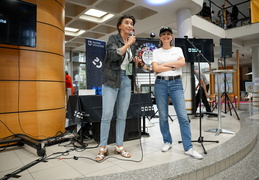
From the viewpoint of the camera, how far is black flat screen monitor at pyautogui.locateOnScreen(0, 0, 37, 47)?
2.57 metres

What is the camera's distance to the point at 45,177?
169 cm

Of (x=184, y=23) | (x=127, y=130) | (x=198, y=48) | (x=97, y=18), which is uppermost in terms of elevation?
(x=97, y=18)

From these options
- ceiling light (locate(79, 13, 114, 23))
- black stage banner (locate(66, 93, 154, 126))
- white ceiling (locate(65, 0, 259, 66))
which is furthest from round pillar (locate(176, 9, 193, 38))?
black stage banner (locate(66, 93, 154, 126))

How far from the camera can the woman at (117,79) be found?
1.96 m

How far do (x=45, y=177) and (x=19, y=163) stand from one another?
0.63 meters

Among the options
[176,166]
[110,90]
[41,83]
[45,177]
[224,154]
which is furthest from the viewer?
[41,83]

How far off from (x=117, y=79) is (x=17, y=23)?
6.08 feet

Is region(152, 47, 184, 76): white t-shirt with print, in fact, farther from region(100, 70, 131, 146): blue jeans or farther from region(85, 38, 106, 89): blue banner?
region(85, 38, 106, 89): blue banner

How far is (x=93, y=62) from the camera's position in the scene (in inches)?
129

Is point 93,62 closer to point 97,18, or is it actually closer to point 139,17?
point 139,17

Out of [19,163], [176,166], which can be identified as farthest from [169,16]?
[19,163]

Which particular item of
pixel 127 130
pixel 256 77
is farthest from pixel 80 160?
pixel 256 77

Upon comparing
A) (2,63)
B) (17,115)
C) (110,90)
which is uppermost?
(2,63)

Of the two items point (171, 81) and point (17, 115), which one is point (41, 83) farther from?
point (171, 81)
